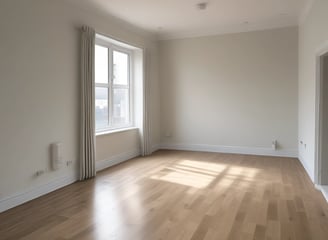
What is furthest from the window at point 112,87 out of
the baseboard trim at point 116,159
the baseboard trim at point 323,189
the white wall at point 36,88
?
the baseboard trim at point 323,189

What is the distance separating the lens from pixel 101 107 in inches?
224

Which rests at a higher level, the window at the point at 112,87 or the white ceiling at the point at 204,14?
the white ceiling at the point at 204,14

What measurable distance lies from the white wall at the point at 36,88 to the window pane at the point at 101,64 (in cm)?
65

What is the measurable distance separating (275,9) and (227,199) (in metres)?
3.57

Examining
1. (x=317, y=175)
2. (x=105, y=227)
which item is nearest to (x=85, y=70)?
(x=105, y=227)

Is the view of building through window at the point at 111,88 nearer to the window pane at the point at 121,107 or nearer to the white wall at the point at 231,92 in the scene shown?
the window pane at the point at 121,107

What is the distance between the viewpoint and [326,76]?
161 inches

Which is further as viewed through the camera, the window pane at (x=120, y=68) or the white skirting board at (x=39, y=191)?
the window pane at (x=120, y=68)

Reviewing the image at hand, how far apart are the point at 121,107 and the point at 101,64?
3.81 feet

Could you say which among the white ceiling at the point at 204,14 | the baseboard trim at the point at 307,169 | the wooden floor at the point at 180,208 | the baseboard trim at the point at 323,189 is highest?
the white ceiling at the point at 204,14

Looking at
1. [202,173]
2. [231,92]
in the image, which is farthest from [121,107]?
[231,92]

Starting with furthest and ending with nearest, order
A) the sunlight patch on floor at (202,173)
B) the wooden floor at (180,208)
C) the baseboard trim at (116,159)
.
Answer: the baseboard trim at (116,159) < the sunlight patch on floor at (202,173) < the wooden floor at (180,208)

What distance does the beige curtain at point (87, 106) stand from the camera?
4664 mm

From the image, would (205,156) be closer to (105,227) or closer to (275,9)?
(275,9)
